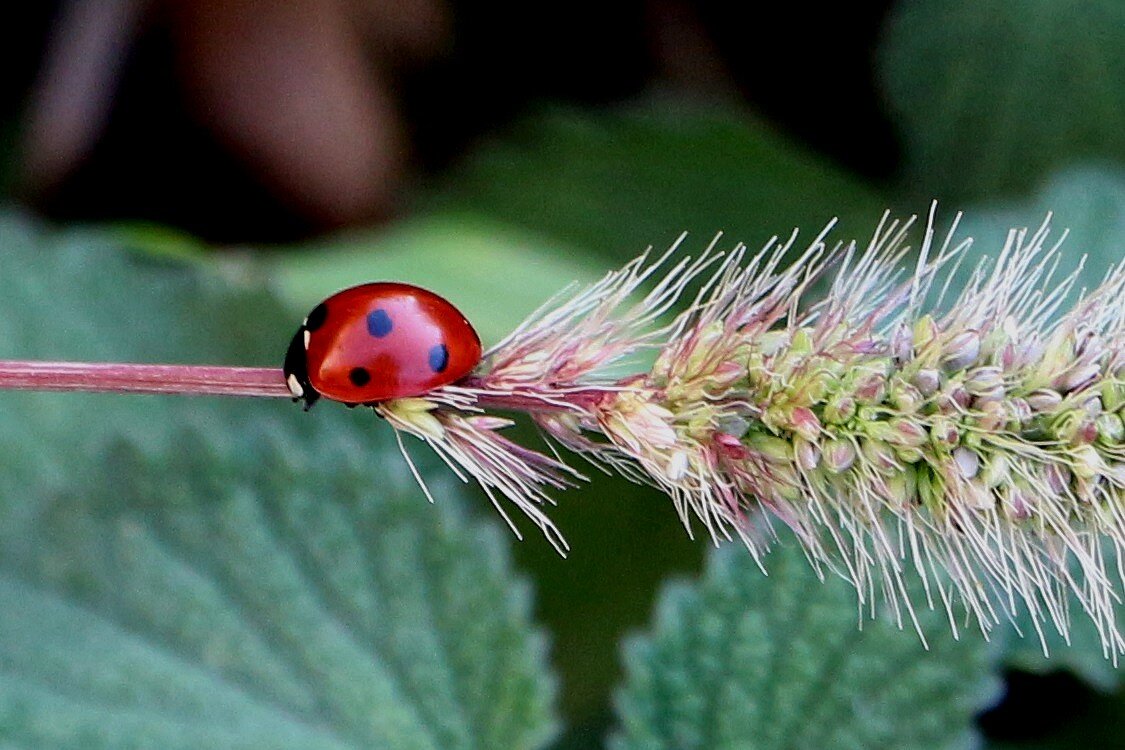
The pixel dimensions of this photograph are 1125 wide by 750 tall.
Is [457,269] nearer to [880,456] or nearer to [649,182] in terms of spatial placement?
[649,182]

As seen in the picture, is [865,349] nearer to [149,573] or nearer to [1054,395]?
[1054,395]

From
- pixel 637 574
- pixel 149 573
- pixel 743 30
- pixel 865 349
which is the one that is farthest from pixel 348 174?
pixel 865 349

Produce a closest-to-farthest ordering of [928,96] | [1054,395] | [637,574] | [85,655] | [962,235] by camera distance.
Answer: [1054,395], [85,655], [962,235], [637,574], [928,96]

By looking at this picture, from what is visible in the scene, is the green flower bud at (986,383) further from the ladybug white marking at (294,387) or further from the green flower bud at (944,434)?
the ladybug white marking at (294,387)

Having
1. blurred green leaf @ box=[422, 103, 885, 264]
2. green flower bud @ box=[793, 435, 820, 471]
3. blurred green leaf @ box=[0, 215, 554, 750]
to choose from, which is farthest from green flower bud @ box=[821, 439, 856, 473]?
blurred green leaf @ box=[422, 103, 885, 264]

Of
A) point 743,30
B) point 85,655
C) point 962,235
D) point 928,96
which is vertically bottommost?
point 85,655

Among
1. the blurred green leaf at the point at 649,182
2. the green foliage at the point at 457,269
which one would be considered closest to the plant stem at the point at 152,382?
the green foliage at the point at 457,269

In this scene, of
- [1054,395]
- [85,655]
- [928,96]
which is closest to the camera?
[1054,395]
